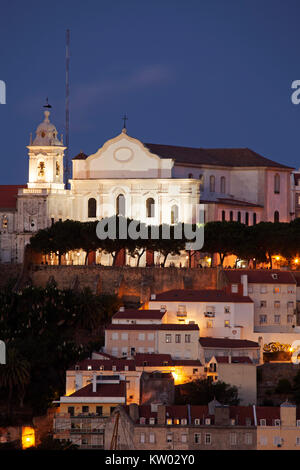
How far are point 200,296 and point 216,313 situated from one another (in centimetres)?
188

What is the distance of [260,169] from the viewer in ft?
401

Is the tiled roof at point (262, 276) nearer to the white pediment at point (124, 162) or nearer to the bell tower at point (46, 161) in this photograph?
the white pediment at point (124, 162)

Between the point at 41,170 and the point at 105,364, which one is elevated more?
the point at 41,170

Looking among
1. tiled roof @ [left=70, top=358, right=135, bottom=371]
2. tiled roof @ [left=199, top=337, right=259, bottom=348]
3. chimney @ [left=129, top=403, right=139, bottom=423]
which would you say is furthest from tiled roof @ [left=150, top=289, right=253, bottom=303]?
chimney @ [left=129, top=403, right=139, bottom=423]

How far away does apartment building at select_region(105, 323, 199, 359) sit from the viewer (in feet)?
294

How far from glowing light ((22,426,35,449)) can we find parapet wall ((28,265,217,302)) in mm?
19795

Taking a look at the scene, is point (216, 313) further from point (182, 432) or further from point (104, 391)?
point (182, 432)

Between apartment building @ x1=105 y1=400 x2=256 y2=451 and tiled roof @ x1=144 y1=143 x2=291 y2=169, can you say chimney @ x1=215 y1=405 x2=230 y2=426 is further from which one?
tiled roof @ x1=144 y1=143 x2=291 y2=169

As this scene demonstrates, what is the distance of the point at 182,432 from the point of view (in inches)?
3098

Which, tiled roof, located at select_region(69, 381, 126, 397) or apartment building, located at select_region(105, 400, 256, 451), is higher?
tiled roof, located at select_region(69, 381, 126, 397)

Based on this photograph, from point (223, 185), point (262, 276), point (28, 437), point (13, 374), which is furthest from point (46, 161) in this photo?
point (28, 437)

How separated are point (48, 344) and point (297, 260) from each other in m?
22.0
